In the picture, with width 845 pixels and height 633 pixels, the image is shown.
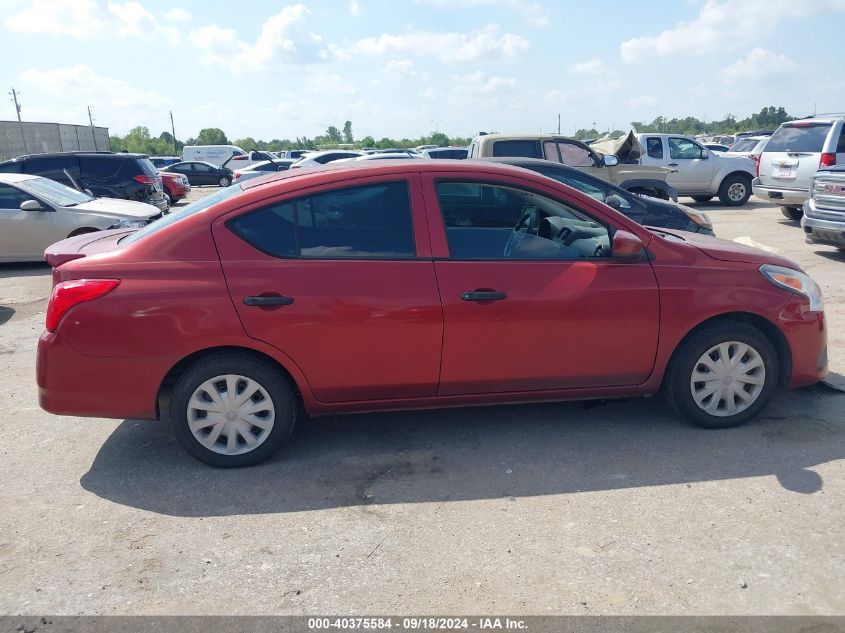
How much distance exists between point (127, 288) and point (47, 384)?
0.72m

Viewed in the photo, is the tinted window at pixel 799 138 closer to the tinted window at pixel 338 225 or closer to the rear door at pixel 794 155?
the rear door at pixel 794 155

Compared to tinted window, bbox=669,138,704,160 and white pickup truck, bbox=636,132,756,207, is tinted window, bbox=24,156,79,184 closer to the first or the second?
white pickup truck, bbox=636,132,756,207

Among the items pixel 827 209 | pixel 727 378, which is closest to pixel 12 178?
pixel 727 378

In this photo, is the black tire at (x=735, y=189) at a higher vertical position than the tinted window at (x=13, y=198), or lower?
lower

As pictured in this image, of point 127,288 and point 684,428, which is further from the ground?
point 127,288

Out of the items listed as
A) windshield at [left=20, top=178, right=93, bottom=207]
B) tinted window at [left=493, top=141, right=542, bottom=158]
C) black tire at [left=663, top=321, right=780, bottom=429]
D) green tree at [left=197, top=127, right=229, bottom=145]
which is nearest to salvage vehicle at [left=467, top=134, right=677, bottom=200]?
tinted window at [left=493, top=141, right=542, bottom=158]

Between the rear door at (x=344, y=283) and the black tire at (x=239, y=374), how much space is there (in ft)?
0.55

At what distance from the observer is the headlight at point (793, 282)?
4.42 meters

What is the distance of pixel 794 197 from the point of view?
43.3 feet

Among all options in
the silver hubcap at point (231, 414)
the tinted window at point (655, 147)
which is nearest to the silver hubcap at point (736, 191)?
the tinted window at point (655, 147)

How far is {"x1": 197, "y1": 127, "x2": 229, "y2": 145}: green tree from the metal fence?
2791 centimetres

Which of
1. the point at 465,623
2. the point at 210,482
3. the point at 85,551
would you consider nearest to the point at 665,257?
the point at 465,623

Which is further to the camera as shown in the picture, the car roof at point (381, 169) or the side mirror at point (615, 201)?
the side mirror at point (615, 201)

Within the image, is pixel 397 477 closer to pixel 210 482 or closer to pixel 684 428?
pixel 210 482
